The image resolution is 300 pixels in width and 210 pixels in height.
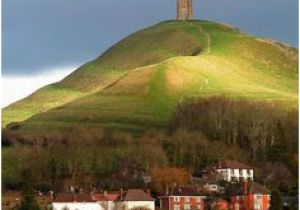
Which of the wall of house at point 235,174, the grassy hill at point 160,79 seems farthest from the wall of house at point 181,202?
the grassy hill at point 160,79

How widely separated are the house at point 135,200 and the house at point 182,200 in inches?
83.0

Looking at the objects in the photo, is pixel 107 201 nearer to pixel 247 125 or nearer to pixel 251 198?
pixel 251 198

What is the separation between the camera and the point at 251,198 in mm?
68750

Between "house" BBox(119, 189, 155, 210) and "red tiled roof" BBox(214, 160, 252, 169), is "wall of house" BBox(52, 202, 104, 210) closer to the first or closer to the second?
"house" BBox(119, 189, 155, 210)

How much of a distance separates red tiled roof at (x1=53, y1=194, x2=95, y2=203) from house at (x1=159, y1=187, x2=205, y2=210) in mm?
5270

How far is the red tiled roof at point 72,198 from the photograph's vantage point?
210 ft

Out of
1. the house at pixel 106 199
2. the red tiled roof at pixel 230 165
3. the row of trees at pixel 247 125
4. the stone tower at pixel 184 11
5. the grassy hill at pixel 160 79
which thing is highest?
the stone tower at pixel 184 11

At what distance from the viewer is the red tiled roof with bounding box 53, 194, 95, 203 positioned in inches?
2520

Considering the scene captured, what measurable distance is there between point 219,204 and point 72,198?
10.0 meters

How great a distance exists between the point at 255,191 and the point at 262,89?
162ft

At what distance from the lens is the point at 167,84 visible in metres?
116

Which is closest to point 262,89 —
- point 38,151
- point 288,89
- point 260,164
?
point 288,89

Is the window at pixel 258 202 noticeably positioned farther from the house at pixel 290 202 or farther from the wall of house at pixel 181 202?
the wall of house at pixel 181 202

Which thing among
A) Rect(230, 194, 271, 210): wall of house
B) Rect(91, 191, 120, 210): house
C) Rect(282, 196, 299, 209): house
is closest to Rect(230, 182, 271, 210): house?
Rect(230, 194, 271, 210): wall of house
